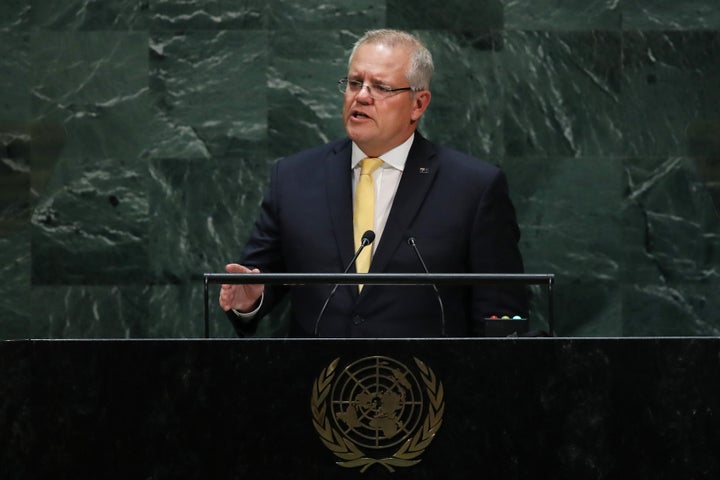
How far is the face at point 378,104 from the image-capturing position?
411cm

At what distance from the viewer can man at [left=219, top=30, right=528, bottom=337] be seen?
399 centimetres

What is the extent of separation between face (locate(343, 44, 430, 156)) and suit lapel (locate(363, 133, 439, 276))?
9 cm

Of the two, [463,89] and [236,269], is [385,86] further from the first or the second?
[236,269]

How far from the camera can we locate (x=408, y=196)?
163 inches

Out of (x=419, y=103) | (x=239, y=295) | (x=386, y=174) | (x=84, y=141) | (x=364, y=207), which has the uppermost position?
(x=419, y=103)

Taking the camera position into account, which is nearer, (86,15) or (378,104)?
(378,104)

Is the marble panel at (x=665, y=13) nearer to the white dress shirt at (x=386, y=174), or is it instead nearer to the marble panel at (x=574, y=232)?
the marble panel at (x=574, y=232)

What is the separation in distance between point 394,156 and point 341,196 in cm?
22

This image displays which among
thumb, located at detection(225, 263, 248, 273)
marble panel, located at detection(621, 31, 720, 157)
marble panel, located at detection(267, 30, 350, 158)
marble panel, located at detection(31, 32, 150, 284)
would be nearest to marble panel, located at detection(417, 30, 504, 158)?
marble panel, located at detection(267, 30, 350, 158)

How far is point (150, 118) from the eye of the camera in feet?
16.6

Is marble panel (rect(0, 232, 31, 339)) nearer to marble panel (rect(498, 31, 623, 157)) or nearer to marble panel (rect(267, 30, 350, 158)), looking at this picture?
marble panel (rect(267, 30, 350, 158))
